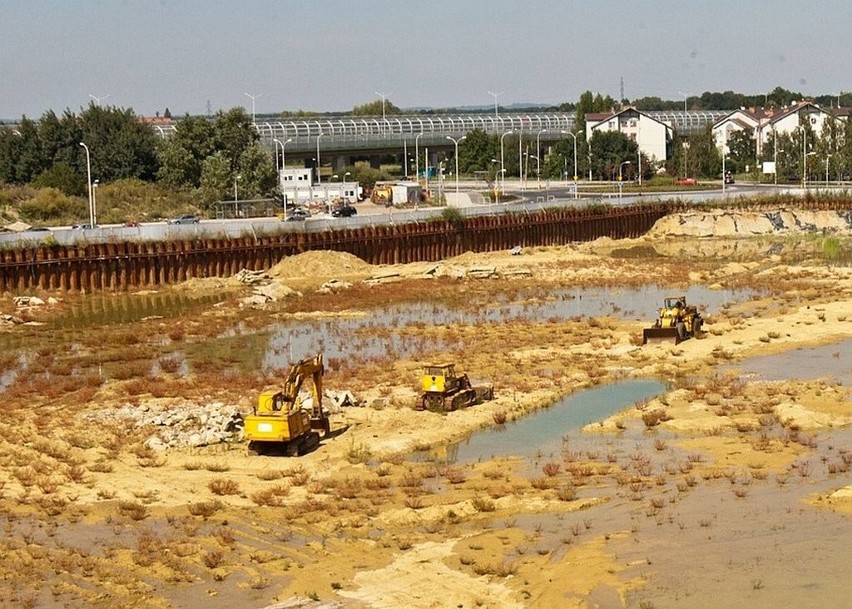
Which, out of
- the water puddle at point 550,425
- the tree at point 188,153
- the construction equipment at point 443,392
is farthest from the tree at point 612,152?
the construction equipment at point 443,392

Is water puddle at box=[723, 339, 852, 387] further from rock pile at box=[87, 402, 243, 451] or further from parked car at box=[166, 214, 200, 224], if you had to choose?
parked car at box=[166, 214, 200, 224]

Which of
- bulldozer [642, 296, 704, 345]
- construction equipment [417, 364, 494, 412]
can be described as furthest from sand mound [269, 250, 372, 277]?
construction equipment [417, 364, 494, 412]

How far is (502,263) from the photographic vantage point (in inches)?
2810

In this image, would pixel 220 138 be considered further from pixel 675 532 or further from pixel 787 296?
pixel 675 532

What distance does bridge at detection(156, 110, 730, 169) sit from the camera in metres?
140

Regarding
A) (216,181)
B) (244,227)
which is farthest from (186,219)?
(244,227)

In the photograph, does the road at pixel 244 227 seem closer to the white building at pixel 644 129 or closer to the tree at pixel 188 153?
the tree at pixel 188 153

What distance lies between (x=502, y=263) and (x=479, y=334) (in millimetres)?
26621

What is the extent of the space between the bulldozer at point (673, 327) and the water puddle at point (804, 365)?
3.24 m

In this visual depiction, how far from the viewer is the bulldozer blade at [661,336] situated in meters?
41.0

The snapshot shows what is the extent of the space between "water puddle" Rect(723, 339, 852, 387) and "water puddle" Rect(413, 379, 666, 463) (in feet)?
10.4

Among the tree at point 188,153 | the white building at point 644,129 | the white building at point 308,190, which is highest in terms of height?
the white building at point 644,129

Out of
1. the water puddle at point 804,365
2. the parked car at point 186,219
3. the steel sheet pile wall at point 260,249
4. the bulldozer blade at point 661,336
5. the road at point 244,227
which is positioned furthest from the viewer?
the parked car at point 186,219

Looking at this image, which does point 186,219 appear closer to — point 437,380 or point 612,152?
point 437,380
